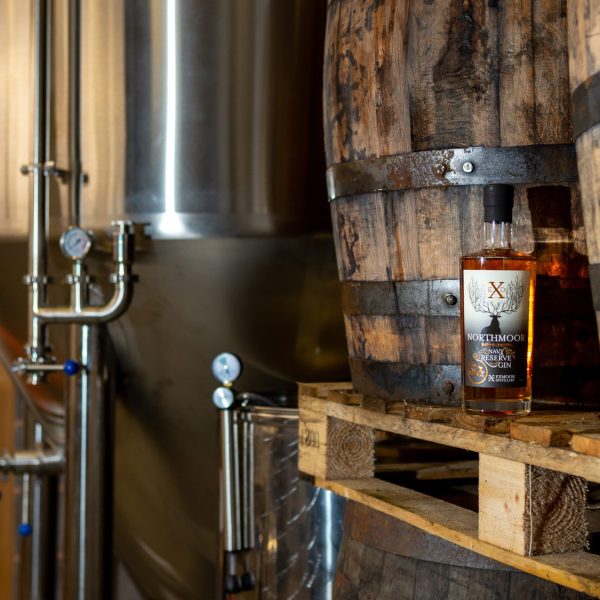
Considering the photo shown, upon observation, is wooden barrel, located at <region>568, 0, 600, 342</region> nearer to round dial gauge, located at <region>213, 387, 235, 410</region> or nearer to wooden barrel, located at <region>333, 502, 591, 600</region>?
wooden barrel, located at <region>333, 502, 591, 600</region>

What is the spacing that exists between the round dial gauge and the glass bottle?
1032 millimetres

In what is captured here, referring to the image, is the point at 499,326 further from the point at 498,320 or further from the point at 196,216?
the point at 196,216

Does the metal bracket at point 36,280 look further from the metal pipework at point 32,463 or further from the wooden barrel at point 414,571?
the wooden barrel at point 414,571

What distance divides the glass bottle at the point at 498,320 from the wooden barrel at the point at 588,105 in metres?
0.18

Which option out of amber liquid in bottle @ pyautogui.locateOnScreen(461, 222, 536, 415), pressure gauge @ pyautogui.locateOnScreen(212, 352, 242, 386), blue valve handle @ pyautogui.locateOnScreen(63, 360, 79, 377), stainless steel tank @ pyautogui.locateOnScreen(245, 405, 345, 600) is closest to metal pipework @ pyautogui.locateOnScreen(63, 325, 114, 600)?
blue valve handle @ pyautogui.locateOnScreen(63, 360, 79, 377)


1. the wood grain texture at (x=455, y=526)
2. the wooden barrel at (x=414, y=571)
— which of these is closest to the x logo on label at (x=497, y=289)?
the wood grain texture at (x=455, y=526)

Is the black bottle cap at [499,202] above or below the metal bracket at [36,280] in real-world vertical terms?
above

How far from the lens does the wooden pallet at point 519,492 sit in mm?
1242

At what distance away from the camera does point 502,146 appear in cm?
155

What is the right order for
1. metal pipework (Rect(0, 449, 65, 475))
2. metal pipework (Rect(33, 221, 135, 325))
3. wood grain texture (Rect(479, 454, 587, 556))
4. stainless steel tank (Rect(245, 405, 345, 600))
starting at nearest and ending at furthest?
1. wood grain texture (Rect(479, 454, 587, 556))
2. stainless steel tank (Rect(245, 405, 345, 600))
3. metal pipework (Rect(33, 221, 135, 325))
4. metal pipework (Rect(0, 449, 65, 475))

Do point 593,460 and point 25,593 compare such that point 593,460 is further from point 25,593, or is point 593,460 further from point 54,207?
point 25,593

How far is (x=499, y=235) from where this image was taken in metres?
1.49

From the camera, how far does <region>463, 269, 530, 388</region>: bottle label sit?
55.6 inches

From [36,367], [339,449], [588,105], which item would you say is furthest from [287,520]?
[588,105]
